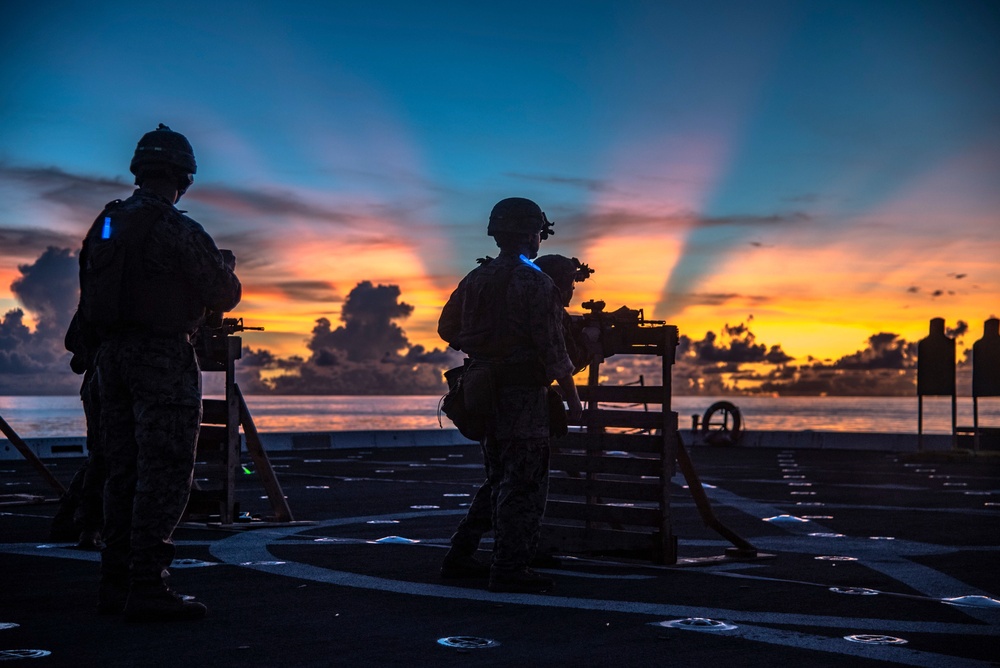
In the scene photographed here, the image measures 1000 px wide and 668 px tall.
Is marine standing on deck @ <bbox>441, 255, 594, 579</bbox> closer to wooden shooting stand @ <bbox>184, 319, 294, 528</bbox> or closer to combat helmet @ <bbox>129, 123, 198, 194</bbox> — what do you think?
combat helmet @ <bbox>129, 123, 198, 194</bbox>

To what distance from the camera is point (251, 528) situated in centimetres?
1083

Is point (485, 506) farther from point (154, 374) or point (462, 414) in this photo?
point (154, 374)

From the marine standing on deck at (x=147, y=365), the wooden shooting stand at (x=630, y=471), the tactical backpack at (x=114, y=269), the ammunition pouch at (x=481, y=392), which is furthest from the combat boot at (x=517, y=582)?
the tactical backpack at (x=114, y=269)

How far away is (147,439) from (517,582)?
2.41 metres

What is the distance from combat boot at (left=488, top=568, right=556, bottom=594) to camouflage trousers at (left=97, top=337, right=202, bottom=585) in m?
2.01

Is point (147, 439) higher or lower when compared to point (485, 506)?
higher

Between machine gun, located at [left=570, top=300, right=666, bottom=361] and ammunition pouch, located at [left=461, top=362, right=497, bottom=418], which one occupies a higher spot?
machine gun, located at [left=570, top=300, right=666, bottom=361]

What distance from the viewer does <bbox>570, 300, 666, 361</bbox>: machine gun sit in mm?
8781

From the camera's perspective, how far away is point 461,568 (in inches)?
302

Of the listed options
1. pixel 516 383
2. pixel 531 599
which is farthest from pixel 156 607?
pixel 516 383

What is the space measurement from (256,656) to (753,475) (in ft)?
54.8

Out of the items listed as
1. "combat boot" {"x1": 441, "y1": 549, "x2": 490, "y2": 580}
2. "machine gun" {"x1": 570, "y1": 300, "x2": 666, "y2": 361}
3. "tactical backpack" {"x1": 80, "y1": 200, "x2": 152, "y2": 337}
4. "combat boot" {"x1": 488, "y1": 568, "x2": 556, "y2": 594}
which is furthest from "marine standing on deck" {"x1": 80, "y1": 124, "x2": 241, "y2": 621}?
"machine gun" {"x1": 570, "y1": 300, "x2": 666, "y2": 361}

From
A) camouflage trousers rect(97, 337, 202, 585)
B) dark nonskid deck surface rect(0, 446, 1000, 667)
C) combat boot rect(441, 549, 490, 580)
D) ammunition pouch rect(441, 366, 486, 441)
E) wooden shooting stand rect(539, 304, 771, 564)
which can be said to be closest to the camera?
dark nonskid deck surface rect(0, 446, 1000, 667)

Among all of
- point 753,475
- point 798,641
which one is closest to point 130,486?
point 798,641
